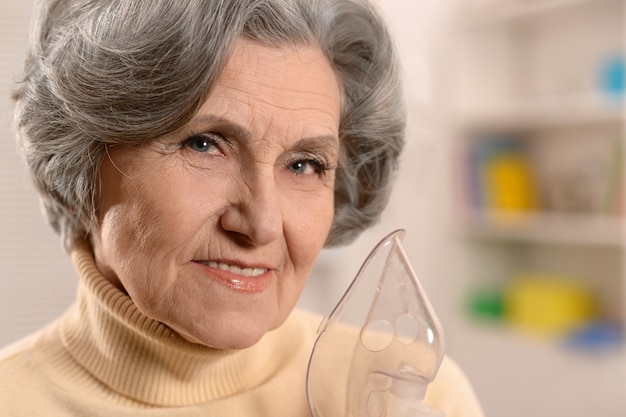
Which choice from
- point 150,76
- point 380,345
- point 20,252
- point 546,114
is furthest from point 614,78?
point 150,76

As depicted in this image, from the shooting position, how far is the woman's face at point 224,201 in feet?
3.01

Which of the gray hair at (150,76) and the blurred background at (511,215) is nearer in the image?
the gray hair at (150,76)

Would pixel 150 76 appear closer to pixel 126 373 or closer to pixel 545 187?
pixel 126 373

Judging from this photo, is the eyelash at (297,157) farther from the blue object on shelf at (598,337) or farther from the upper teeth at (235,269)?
the blue object on shelf at (598,337)

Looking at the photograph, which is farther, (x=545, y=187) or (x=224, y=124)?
(x=545, y=187)

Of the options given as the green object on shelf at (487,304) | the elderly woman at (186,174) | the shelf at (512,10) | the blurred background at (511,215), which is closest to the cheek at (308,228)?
the elderly woman at (186,174)

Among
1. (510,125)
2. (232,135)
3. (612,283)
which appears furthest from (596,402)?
(232,135)

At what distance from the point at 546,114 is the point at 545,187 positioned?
39 cm

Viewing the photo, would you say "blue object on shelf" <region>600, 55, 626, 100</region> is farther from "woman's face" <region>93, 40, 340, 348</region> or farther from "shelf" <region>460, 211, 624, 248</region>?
"woman's face" <region>93, 40, 340, 348</region>

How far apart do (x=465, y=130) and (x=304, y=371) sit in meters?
2.75

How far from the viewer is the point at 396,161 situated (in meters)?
1.23

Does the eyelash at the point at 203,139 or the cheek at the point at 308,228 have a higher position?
the eyelash at the point at 203,139

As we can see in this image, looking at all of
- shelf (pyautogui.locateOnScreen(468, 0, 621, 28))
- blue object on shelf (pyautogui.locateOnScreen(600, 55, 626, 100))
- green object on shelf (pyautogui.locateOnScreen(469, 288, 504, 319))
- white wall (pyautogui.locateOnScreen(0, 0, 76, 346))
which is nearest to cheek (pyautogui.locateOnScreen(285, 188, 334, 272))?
white wall (pyautogui.locateOnScreen(0, 0, 76, 346))

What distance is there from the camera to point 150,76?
90cm
